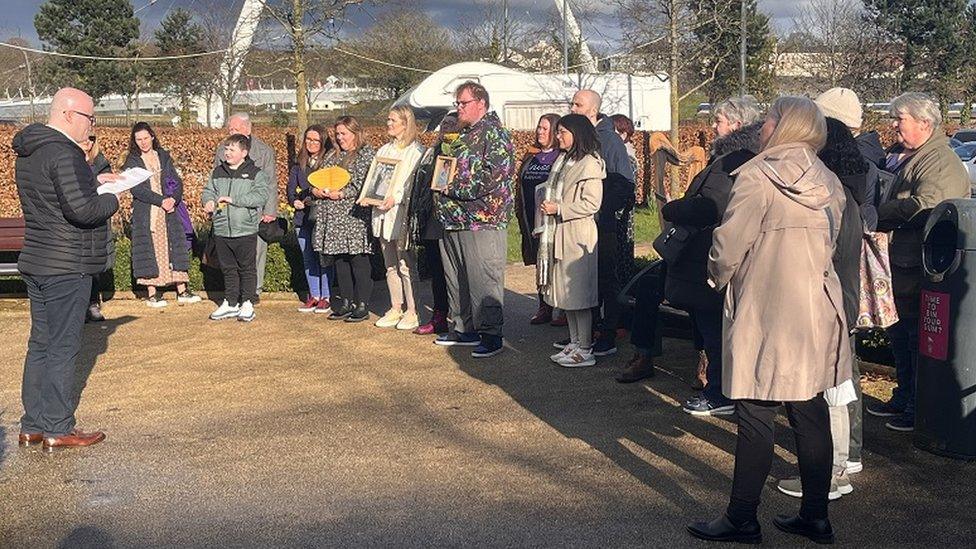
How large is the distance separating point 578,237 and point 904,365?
7.88 feet

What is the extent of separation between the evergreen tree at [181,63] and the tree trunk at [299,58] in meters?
17.4

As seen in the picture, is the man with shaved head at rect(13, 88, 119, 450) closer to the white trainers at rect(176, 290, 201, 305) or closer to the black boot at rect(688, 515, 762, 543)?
the black boot at rect(688, 515, 762, 543)

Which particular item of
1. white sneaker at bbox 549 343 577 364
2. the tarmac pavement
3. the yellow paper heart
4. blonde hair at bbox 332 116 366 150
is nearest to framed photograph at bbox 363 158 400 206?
the yellow paper heart

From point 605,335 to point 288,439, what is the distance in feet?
9.37

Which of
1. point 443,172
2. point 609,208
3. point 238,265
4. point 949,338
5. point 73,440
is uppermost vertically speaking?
point 443,172

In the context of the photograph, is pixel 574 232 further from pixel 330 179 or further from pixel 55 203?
pixel 55 203

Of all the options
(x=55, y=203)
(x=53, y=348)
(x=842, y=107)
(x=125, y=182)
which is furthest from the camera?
(x=125, y=182)

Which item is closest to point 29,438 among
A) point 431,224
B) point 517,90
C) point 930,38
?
point 431,224

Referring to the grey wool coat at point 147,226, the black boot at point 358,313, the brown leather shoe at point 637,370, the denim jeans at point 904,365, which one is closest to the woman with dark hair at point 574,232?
the brown leather shoe at point 637,370

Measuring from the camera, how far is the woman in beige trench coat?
429 centimetres

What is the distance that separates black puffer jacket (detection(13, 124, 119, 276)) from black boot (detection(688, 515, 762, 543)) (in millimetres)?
3736

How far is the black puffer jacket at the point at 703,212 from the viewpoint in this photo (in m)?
5.80

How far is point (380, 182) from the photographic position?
30.1 feet

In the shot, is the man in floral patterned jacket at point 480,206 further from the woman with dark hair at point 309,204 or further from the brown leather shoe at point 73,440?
the brown leather shoe at point 73,440
